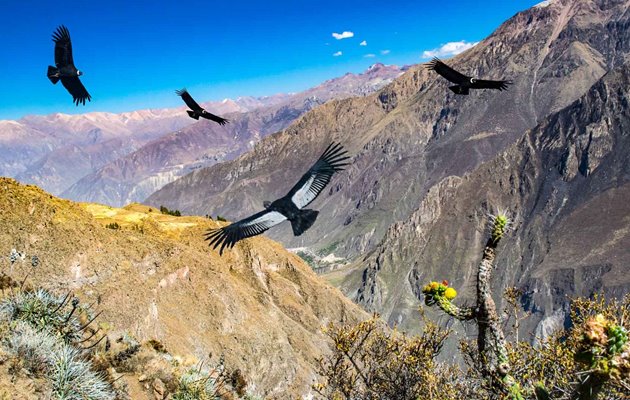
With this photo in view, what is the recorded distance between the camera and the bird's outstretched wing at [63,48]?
11.9 meters

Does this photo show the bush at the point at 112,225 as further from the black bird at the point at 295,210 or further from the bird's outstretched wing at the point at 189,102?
the black bird at the point at 295,210

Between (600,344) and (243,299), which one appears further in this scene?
(243,299)

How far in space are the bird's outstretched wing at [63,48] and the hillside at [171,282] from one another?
20884 mm

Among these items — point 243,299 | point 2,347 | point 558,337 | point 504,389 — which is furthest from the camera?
point 243,299

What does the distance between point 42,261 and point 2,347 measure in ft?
98.7

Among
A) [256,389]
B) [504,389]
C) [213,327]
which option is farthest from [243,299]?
[504,389]

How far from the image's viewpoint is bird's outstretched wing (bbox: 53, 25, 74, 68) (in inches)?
469

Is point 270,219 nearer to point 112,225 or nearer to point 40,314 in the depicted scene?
point 40,314

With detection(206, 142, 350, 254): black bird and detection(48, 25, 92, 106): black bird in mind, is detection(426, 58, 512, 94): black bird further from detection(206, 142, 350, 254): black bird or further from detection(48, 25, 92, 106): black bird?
detection(48, 25, 92, 106): black bird

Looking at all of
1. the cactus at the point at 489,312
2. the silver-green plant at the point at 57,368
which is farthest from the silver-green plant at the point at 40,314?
the cactus at the point at 489,312

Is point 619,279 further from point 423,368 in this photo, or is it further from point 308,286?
point 423,368

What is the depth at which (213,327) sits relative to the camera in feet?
155

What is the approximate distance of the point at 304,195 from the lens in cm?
821

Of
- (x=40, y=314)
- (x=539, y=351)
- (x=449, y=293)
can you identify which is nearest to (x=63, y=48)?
(x=40, y=314)
